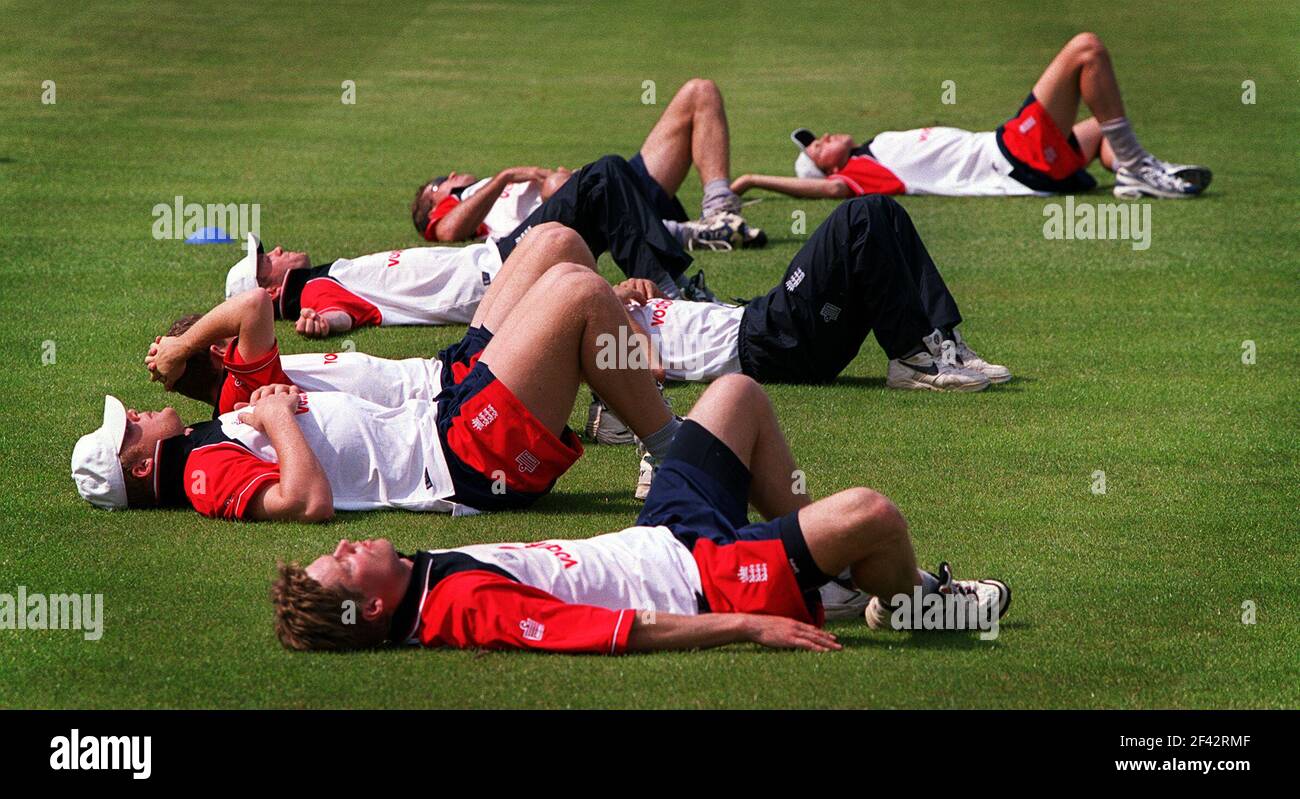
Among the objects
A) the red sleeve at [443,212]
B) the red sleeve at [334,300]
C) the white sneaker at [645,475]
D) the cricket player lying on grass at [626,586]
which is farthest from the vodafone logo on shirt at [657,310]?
the red sleeve at [443,212]

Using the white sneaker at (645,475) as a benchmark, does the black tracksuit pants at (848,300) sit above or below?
above

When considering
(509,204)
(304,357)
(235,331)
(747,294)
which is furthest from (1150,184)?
(235,331)

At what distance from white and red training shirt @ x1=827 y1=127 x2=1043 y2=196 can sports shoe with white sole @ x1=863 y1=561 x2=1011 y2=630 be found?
29.9ft

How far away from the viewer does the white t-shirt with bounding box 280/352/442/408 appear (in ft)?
28.3

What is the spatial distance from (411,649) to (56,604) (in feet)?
5.15

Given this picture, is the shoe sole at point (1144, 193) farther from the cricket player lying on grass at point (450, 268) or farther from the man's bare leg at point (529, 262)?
the man's bare leg at point (529, 262)

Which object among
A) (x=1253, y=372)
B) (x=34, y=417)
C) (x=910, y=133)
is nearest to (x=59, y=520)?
(x=34, y=417)

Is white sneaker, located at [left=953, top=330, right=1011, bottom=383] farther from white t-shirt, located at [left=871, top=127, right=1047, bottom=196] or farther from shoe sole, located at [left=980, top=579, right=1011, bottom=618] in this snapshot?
white t-shirt, located at [left=871, top=127, right=1047, bottom=196]

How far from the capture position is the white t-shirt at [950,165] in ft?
49.8

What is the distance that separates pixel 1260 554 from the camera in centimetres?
729

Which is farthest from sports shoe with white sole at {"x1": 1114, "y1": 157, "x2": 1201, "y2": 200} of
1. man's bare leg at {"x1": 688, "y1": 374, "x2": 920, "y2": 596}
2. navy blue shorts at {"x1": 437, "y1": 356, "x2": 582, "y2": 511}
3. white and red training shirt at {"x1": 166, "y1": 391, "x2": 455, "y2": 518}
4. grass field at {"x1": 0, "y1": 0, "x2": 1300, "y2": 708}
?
man's bare leg at {"x1": 688, "y1": 374, "x2": 920, "y2": 596}

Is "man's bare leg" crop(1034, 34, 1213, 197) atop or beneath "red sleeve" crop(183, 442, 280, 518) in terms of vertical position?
atop

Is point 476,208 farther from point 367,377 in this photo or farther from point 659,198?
point 367,377

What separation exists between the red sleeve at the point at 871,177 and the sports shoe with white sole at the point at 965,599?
9.14m
